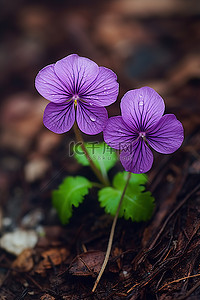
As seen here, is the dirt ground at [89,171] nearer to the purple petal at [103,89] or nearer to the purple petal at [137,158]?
the purple petal at [137,158]

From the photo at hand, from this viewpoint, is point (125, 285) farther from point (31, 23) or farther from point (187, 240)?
point (31, 23)

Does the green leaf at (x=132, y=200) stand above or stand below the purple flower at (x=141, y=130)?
below

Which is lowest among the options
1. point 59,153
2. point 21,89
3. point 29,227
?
point 29,227

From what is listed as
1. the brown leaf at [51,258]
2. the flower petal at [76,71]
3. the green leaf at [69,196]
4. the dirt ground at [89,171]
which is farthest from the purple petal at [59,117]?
the brown leaf at [51,258]

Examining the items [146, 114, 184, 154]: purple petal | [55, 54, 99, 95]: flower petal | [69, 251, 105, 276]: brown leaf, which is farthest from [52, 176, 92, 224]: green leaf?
[55, 54, 99, 95]: flower petal

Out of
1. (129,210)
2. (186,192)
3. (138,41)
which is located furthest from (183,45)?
(129,210)

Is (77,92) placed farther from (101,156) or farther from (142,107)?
(101,156)

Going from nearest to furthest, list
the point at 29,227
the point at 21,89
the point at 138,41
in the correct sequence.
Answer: the point at 29,227 → the point at 21,89 → the point at 138,41
